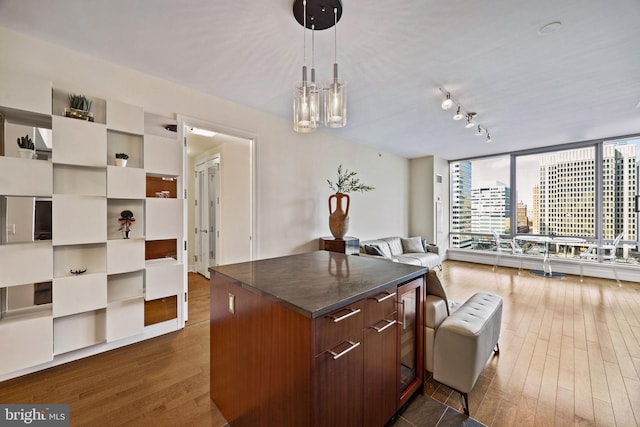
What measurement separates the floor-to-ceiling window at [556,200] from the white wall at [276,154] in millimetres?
1954

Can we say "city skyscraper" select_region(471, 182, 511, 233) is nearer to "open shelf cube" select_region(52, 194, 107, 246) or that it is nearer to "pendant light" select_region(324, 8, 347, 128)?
"pendant light" select_region(324, 8, 347, 128)

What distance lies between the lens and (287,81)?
2748 mm

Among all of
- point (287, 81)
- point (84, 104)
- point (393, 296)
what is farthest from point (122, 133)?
point (393, 296)

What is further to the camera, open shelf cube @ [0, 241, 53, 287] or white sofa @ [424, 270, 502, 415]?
open shelf cube @ [0, 241, 53, 287]

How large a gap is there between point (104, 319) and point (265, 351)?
2158 millimetres

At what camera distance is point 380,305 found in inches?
53.5

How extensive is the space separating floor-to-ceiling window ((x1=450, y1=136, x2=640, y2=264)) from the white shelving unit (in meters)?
6.62

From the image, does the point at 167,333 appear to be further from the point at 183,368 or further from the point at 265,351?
the point at 265,351

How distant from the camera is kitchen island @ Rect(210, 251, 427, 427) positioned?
3.47ft

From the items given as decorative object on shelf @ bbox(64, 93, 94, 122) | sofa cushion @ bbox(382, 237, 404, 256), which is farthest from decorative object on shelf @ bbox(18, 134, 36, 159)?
sofa cushion @ bbox(382, 237, 404, 256)

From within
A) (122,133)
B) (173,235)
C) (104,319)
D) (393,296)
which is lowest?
(104,319)

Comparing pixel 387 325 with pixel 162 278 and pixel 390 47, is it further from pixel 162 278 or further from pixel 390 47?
pixel 162 278

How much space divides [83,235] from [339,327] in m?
2.46

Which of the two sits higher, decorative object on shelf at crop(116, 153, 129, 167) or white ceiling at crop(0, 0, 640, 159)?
white ceiling at crop(0, 0, 640, 159)
